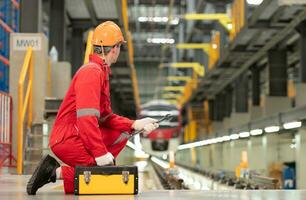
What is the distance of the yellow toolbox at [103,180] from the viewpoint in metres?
4.52

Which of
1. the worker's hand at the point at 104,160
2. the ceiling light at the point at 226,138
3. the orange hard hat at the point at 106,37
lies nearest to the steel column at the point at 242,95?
the ceiling light at the point at 226,138

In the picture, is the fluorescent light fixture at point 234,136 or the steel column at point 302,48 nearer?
the steel column at point 302,48

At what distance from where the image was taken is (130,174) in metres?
4.58

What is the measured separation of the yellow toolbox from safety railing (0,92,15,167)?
5642 mm

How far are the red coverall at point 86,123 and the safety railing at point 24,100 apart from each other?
4.76 meters

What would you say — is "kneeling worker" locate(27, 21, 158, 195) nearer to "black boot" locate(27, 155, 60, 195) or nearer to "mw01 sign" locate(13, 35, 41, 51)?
"black boot" locate(27, 155, 60, 195)

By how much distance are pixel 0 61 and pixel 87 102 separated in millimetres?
15550

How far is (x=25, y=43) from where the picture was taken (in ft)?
37.0

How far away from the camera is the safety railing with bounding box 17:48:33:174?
9.48 m

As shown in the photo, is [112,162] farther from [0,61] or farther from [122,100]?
[122,100]

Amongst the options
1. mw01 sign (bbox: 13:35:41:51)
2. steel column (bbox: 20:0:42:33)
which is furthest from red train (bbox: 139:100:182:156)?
mw01 sign (bbox: 13:35:41:51)

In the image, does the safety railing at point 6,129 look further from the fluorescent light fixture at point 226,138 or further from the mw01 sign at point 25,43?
the fluorescent light fixture at point 226,138

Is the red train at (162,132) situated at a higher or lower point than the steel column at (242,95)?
lower

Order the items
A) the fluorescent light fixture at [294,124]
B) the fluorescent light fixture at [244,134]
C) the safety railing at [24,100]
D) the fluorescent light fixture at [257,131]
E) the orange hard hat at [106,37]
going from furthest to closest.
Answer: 1. the fluorescent light fixture at [244,134]
2. the fluorescent light fixture at [257,131]
3. the fluorescent light fixture at [294,124]
4. the safety railing at [24,100]
5. the orange hard hat at [106,37]
